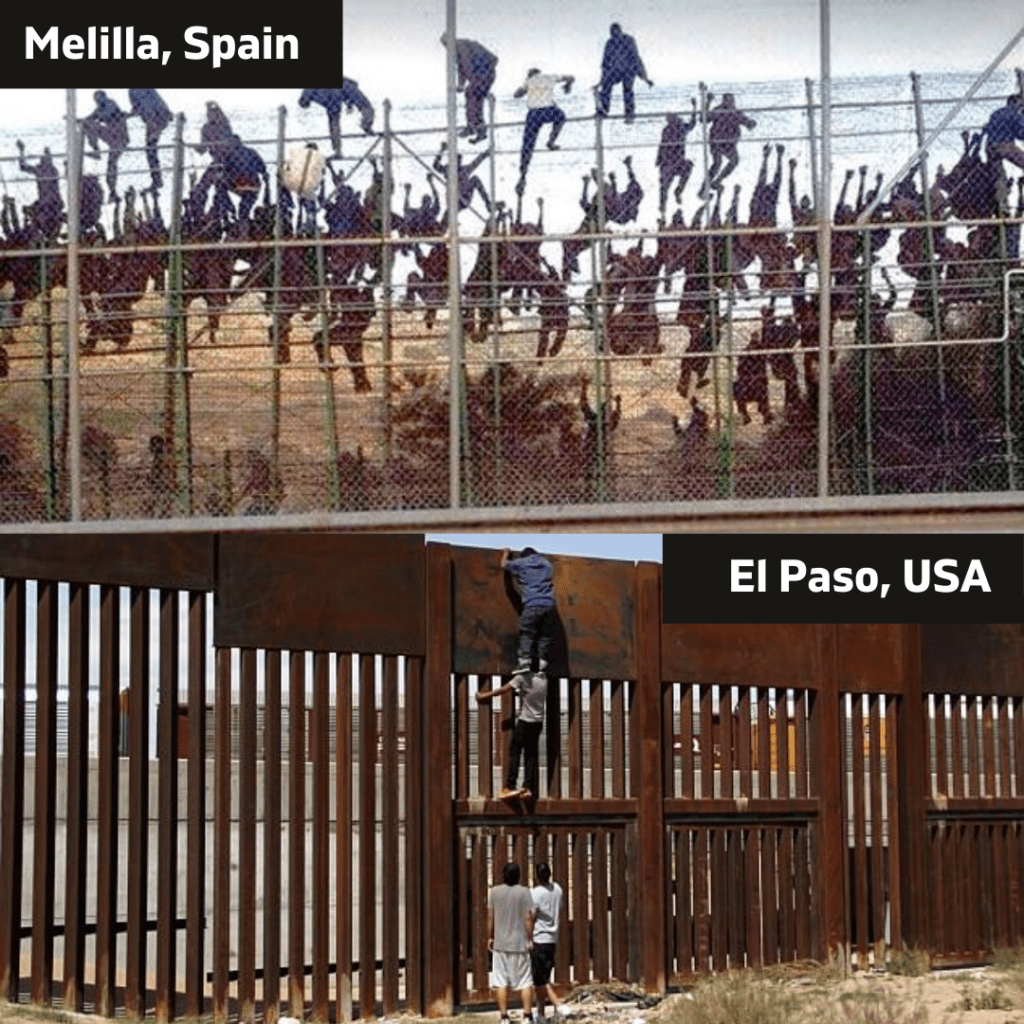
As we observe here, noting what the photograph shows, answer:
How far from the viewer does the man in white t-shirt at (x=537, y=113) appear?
2152cm

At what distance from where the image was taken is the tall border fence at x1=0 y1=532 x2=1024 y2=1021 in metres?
14.6

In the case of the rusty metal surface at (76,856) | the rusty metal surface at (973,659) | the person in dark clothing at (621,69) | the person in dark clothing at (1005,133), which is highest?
the person in dark clothing at (621,69)

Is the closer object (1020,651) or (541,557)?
(541,557)

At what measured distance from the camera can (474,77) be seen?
70.9 ft

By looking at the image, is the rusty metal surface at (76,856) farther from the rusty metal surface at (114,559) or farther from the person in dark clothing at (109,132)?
the person in dark clothing at (109,132)

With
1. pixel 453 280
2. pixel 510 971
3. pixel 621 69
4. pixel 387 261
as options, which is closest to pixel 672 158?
pixel 621 69

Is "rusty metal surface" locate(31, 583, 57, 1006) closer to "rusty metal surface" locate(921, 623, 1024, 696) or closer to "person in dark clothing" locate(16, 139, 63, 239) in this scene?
"person in dark clothing" locate(16, 139, 63, 239)

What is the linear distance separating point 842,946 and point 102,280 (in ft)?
28.4

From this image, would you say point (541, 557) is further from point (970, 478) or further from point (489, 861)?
point (970, 478)

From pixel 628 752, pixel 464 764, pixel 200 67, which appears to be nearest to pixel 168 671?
pixel 464 764

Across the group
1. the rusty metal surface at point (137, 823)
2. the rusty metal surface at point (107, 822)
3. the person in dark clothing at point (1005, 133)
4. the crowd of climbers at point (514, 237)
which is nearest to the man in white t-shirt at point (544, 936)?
the rusty metal surface at point (137, 823)

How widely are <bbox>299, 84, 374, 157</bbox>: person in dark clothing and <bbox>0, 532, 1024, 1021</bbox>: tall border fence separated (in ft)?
17.7

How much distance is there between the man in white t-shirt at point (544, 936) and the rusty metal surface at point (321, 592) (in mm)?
1859

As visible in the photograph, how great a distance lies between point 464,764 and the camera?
671 inches
